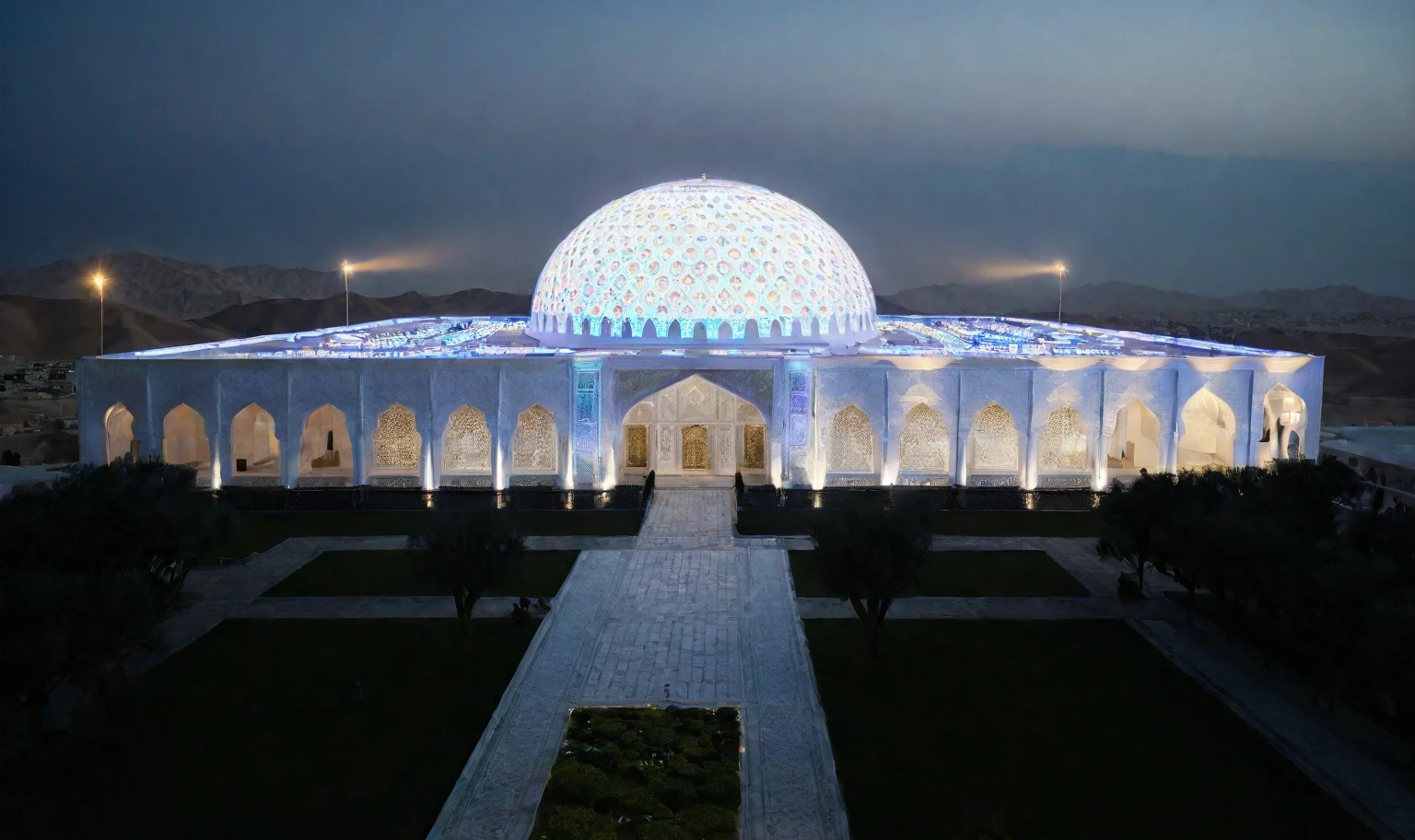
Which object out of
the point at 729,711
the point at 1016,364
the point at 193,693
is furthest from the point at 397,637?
the point at 1016,364

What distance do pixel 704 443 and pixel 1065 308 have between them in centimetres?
4390

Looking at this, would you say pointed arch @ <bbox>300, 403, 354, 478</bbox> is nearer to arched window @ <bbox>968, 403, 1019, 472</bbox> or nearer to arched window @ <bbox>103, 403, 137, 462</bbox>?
arched window @ <bbox>103, 403, 137, 462</bbox>

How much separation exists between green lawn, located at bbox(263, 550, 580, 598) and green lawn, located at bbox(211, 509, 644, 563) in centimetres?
130

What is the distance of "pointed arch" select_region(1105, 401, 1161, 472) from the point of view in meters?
24.1

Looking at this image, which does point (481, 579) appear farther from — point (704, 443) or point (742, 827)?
point (704, 443)

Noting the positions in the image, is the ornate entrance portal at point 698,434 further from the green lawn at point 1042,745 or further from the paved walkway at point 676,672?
the green lawn at point 1042,745

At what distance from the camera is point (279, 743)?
10320 millimetres

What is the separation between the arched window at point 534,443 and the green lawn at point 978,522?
483 centimetres

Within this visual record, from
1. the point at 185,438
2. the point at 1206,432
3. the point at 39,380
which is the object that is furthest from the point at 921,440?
the point at 39,380

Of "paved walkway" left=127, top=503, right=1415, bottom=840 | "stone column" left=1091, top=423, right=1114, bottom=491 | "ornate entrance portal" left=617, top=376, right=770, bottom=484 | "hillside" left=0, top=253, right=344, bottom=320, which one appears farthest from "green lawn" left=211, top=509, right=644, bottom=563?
"hillside" left=0, top=253, right=344, bottom=320

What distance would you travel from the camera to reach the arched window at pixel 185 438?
2353 cm

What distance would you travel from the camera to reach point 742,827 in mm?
8703

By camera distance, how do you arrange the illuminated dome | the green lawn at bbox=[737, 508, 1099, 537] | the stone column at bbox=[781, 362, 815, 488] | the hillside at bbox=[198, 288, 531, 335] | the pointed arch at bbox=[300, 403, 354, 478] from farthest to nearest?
the hillside at bbox=[198, 288, 531, 335] → the illuminated dome → the pointed arch at bbox=[300, 403, 354, 478] → the stone column at bbox=[781, 362, 815, 488] → the green lawn at bbox=[737, 508, 1099, 537]

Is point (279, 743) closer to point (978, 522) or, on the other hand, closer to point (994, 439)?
point (978, 522)
